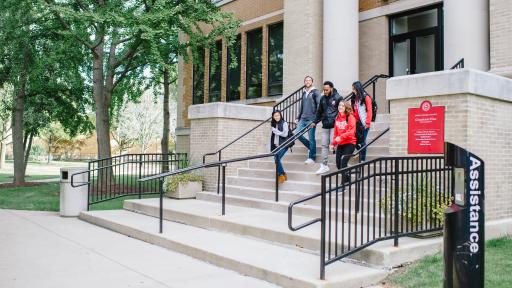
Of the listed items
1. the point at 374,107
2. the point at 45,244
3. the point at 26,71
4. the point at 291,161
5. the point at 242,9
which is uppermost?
the point at 242,9

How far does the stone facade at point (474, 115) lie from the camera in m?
7.12

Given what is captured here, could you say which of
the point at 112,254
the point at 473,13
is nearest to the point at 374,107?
the point at 473,13

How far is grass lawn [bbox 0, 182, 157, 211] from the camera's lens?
44.5 feet

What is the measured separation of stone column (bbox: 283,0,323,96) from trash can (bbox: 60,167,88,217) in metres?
6.67

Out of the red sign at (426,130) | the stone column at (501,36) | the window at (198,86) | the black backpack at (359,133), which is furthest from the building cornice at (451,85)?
the window at (198,86)

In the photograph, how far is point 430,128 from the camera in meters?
7.46

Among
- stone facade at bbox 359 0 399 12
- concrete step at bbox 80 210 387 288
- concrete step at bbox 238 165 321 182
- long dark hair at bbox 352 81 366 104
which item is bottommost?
concrete step at bbox 80 210 387 288

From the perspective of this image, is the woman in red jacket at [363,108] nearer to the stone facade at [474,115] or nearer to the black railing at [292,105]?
the stone facade at [474,115]

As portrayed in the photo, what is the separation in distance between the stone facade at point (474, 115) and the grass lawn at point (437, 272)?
1.35 metres

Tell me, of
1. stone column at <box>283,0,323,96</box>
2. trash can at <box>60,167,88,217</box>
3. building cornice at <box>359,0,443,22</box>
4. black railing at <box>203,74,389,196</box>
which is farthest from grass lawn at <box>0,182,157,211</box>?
building cornice at <box>359,0,443,22</box>

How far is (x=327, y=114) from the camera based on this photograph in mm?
9953

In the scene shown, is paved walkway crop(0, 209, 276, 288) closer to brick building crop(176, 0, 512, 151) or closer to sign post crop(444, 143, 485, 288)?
sign post crop(444, 143, 485, 288)

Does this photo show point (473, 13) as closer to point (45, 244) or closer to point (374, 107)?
point (374, 107)

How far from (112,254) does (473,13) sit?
911 cm
